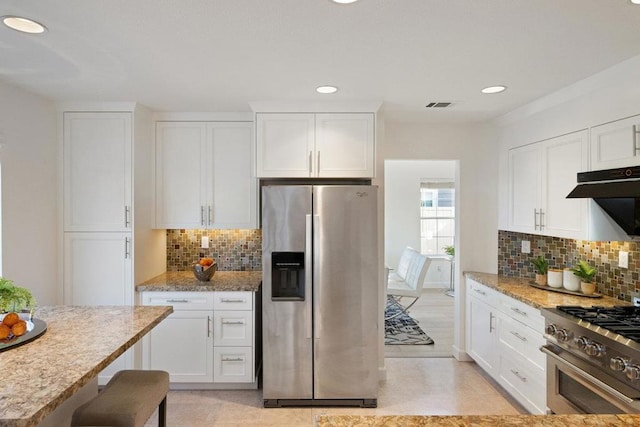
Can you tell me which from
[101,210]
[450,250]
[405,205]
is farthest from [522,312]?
[405,205]

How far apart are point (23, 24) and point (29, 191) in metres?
1.47

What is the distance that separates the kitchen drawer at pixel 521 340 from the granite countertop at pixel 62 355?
2.39 m

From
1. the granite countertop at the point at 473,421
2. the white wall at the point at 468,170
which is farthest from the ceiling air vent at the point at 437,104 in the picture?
the granite countertop at the point at 473,421

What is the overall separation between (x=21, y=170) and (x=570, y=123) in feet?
12.8

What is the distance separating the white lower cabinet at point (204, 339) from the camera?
126 inches

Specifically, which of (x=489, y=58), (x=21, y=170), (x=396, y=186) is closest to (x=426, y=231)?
(x=396, y=186)

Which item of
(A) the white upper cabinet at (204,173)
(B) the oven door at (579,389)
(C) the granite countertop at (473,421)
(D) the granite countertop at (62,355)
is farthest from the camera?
(A) the white upper cabinet at (204,173)

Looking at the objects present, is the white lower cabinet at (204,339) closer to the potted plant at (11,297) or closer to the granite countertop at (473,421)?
the potted plant at (11,297)

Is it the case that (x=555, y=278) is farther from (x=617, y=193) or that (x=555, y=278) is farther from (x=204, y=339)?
(x=204, y=339)

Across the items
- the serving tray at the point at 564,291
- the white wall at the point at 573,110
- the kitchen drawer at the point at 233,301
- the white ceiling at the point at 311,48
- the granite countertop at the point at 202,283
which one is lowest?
the kitchen drawer at the point at 233,301

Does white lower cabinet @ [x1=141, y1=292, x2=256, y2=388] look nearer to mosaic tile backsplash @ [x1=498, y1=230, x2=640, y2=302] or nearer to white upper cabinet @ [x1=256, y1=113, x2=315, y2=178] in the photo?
white upper cabinet @ [x1=256, y1=113, x2=315, y2=178]

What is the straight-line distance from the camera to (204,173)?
3.48 meters

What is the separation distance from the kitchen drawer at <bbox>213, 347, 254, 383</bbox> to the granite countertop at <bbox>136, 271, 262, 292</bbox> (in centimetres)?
51

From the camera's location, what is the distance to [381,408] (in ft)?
9.75
